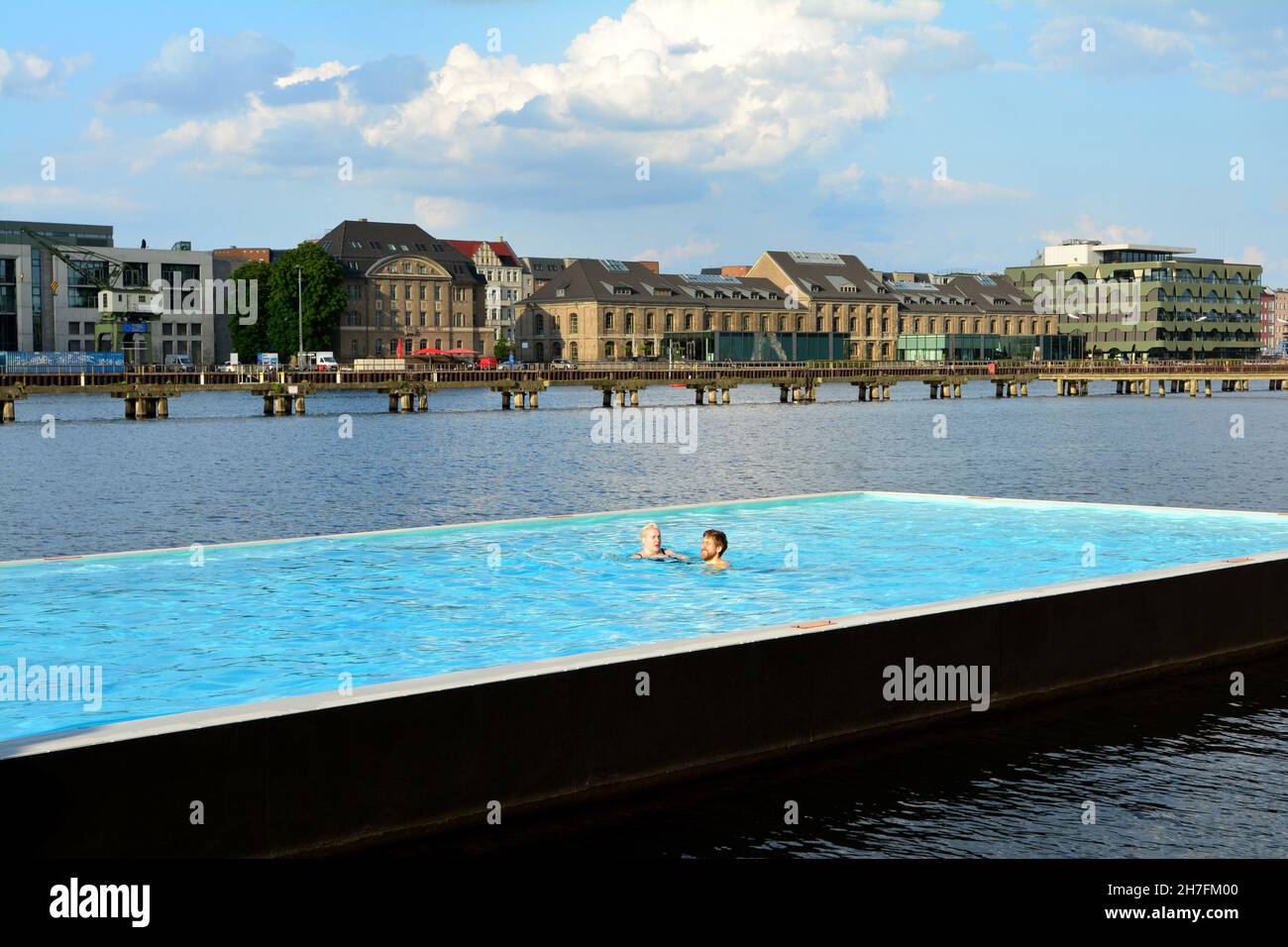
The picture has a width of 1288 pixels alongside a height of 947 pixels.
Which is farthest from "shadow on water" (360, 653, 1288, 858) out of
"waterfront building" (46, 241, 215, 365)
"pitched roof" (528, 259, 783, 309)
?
"pitched roof" (528, 259, 783, 309)

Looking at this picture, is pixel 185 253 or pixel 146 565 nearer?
pixel 146 565

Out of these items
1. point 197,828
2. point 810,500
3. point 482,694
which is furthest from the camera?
point 810,500

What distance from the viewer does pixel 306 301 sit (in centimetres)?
14550

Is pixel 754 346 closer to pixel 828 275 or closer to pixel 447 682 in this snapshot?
pixel 828 275

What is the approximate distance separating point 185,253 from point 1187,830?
15431 centimetres

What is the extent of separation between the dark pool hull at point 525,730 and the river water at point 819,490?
0.30 metres

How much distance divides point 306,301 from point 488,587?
135576 millimetres

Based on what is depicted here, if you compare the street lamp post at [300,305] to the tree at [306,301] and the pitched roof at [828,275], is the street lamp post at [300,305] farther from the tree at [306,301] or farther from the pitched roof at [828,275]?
the pitched roof at [828,275]

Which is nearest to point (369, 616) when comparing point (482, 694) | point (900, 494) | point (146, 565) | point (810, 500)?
point (146, 565)

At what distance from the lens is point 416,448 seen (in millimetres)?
63469

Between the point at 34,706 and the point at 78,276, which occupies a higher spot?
the point at 78,276

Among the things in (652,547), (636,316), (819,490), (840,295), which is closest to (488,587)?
(652,547)
